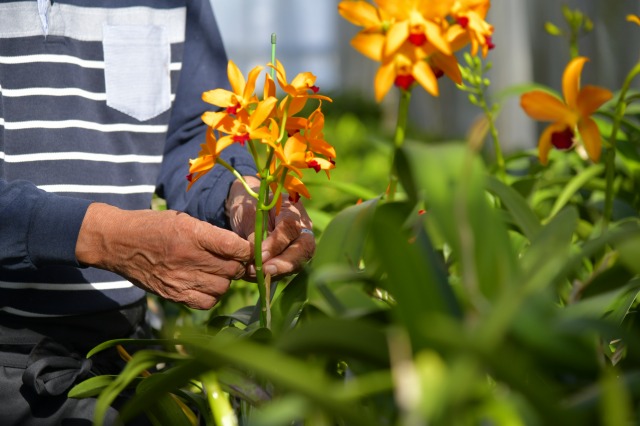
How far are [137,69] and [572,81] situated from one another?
2.36 ft

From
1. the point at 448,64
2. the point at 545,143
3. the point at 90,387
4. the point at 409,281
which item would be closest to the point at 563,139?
the point at 545,143

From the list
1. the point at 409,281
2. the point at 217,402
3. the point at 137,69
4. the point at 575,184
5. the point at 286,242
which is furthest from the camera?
the point at 575,184

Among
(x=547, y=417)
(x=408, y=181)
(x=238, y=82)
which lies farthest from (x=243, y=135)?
(x=547, y=417)

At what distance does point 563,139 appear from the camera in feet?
3.29

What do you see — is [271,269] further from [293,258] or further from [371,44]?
[371,44]

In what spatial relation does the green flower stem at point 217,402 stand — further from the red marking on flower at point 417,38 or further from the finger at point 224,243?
the red marking on flower at point 417,38

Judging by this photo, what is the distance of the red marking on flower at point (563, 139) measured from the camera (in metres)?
1.00

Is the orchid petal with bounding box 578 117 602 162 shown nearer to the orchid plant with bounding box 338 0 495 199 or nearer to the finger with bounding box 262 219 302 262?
the orchid plant with bounding box 338 0 495 199

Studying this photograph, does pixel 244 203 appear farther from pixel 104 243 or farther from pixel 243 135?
pixel 243 135

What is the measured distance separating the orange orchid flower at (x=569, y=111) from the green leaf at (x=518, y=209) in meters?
0.06

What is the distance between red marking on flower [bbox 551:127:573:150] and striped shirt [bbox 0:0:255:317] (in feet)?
1.56

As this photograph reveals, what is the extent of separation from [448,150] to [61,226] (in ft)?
1.80

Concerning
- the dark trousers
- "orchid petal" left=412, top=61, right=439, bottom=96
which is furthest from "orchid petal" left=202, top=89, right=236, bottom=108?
the dark trousers

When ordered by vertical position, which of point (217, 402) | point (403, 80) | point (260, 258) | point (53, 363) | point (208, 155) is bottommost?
point (53, 363)
